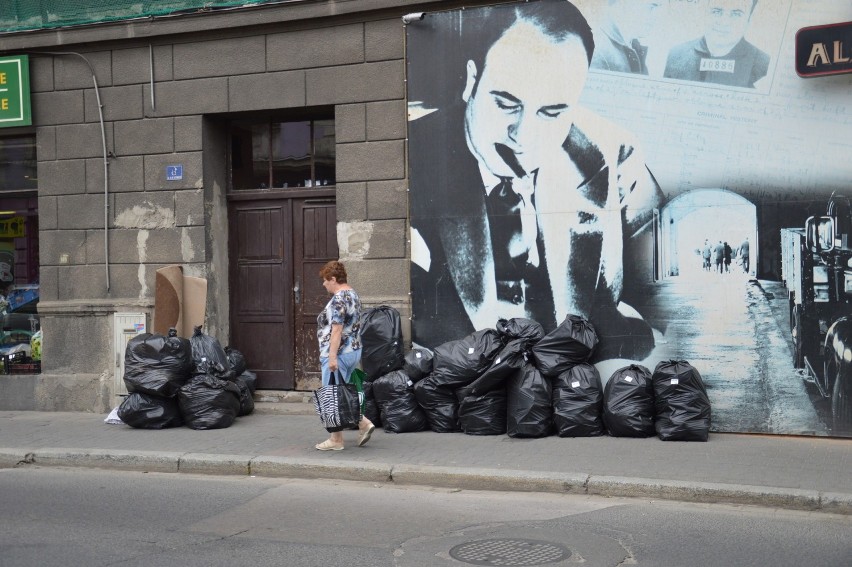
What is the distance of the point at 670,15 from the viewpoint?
9406 mm

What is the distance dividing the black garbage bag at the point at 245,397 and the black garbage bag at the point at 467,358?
7.78 ft

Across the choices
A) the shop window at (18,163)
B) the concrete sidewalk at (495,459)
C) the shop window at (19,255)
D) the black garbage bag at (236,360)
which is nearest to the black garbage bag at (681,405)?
the concrete sidewalk at (495,459)

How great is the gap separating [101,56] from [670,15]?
681 centimetres

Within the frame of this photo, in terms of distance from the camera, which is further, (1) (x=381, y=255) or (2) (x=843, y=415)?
(1) (x=381, y=255)

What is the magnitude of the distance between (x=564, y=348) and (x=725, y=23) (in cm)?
349

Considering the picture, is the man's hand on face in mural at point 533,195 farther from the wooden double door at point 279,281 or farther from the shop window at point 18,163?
the shop window at point 18,163

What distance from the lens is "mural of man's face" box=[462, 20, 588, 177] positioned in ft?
32.2

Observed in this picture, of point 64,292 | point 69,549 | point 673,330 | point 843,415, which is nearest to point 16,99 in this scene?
point 64,292

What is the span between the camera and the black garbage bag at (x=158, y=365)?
10.1 m

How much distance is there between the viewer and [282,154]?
11555 mm

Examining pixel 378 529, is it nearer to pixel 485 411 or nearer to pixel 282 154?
pixel 485 411

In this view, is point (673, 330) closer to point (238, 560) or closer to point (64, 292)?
point (238, 560)

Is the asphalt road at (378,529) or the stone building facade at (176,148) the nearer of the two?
the asphalt road at (378,529)

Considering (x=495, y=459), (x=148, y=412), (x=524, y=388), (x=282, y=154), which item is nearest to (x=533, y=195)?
(x=524, y=388)
